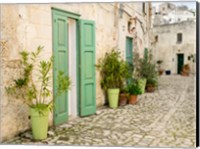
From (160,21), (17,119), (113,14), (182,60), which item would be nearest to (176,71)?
(182,60)

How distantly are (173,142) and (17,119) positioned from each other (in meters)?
1.95

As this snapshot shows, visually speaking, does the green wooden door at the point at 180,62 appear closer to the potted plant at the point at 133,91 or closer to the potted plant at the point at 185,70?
the potted plant at the point at 185,70

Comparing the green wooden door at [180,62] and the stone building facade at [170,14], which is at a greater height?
the stone building facade at [170,14]

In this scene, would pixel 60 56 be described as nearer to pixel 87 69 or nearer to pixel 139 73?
pixel 87 69

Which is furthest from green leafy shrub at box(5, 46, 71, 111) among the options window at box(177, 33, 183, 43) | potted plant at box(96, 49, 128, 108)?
window at box(177, 33, 183, 43)

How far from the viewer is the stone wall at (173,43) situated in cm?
453

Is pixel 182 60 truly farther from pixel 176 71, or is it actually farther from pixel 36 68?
pixel 36 68

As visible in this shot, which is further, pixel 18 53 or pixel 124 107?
pixel 124 107

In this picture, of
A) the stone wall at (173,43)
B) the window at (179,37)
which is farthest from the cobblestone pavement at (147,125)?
the window at (179,37)

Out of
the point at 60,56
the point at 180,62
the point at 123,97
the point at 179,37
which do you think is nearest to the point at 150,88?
the point at 123,97

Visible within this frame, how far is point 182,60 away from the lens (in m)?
4.74

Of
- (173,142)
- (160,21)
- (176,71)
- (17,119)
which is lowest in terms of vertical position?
(173,142)

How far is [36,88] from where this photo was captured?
485 cm

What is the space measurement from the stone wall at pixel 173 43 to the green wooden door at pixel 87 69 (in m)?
1.16
